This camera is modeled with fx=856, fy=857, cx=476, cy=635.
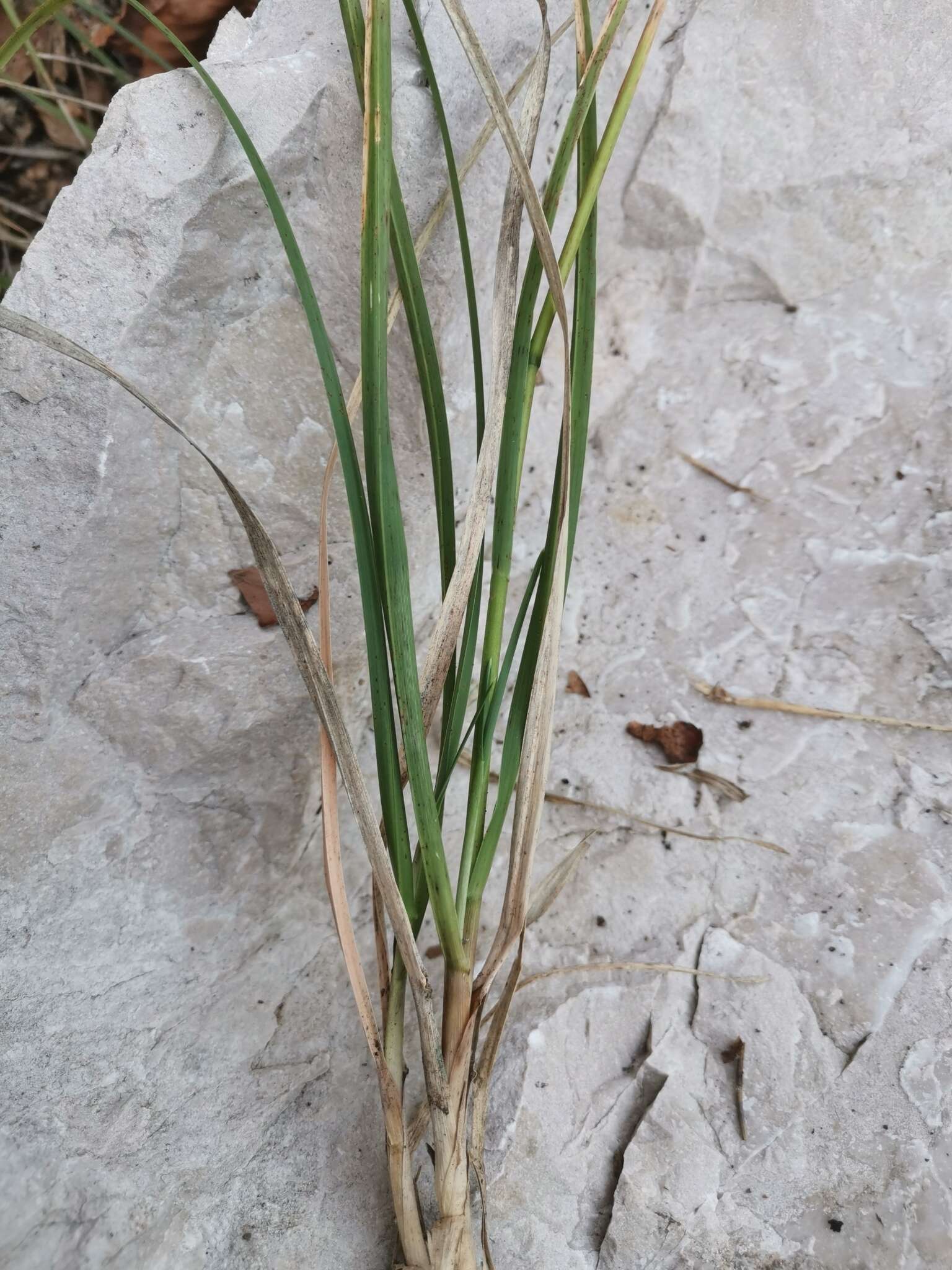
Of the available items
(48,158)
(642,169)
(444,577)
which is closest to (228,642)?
(444,577)

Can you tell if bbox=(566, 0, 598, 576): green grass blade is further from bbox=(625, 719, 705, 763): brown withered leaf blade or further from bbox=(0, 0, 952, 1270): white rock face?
bbox=(625, 719, 705, 763): brown withered leaf blade

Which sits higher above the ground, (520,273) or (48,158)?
(48,158)

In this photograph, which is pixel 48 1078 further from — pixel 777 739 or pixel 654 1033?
pixel 777 739

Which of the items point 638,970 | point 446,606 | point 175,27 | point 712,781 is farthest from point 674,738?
point 175,27

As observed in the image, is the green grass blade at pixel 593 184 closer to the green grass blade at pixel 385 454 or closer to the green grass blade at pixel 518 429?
the green grass blade at pixel 518 429

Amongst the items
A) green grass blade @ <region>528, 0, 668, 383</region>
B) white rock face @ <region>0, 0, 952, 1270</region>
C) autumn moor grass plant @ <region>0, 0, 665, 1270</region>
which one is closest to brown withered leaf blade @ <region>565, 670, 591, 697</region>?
white rock face @ <region>0, 0, 952, 1270</region>

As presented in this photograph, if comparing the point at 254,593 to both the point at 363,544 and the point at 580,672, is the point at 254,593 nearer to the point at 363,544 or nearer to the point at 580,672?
the point at 363,544
